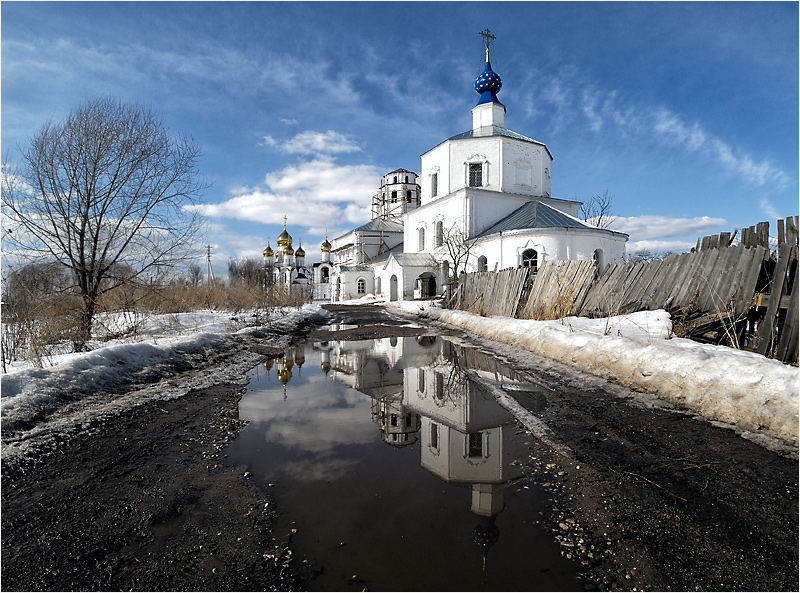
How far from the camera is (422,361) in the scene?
7.93 m

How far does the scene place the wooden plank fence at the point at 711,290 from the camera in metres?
5.04

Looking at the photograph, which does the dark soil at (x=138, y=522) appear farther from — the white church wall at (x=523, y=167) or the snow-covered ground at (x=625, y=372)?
the white church wall at (x=523, y=167)

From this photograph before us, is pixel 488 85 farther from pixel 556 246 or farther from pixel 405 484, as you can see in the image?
pixel 405 484

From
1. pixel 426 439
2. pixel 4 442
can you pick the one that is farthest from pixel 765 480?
pixel 4 442

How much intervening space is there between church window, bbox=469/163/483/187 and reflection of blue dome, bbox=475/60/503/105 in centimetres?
618

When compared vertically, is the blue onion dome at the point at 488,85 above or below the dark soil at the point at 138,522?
above

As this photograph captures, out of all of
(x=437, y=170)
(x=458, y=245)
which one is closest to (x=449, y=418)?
(x=458, y=245)

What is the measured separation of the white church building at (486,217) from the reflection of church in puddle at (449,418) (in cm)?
1874

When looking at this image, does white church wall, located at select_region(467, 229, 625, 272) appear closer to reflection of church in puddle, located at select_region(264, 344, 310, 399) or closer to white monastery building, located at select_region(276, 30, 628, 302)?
white monastery building, located at select_region(276, 30, 628, 302)

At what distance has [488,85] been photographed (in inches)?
1308

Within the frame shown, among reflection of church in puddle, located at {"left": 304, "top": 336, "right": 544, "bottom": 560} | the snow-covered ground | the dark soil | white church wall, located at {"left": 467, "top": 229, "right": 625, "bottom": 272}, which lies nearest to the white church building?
white church wall, located at {"left": 467, "top": 229, "right": 625, "bottom": 272}

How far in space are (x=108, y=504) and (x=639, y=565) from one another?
3199 mm

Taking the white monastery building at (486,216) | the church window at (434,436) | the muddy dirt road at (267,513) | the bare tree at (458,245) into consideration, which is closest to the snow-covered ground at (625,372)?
the muddy dirt road at (267,513)

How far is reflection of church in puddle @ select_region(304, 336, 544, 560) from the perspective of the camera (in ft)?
9.64
